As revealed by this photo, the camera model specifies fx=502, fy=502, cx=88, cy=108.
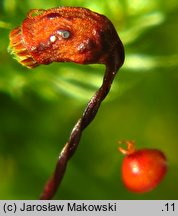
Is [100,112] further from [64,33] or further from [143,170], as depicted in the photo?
[64,33]

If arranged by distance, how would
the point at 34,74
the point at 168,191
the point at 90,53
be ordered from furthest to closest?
the point at 168,191, the point at 34,74, the point at 90,53

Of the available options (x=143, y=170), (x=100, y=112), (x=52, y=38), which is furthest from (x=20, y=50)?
(x=100, y=112)

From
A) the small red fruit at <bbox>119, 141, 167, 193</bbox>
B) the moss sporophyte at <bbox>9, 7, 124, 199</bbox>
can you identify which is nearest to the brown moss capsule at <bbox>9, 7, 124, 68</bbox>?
the moss sporophyte at <bbox>9, 7, 124, 199</bbox>

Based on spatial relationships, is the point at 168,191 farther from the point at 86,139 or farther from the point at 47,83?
the point at 47,83

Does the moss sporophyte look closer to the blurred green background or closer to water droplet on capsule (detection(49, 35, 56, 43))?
water droplet on capsule (detection(49, 35, 56, 43))

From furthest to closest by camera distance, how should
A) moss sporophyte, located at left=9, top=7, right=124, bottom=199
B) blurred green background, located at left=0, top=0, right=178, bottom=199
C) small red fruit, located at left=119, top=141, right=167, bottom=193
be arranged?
blurred green background, located at left=0, top=0, right=178, bottom=199, small red fruit, located at left=119, top=141, right=167, bottom=193, moss sporophyte, located at left=9, top=7, right=124, bottom=199

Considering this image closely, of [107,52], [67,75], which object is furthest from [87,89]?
[107,52]
